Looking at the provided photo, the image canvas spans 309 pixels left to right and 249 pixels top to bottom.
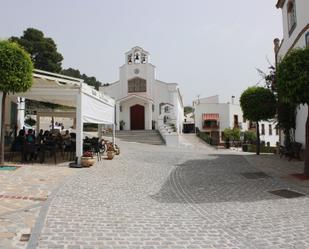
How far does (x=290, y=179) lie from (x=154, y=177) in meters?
4.37

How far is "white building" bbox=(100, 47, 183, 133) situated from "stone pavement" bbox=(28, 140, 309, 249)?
25.1 metres

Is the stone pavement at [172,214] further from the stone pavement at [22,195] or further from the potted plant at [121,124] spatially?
the potted plant at [121,124]

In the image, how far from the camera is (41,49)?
5069 cm

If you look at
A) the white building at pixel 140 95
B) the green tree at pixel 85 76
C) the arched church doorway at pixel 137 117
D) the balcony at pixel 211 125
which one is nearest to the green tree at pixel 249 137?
the balcony at pixel 211 125

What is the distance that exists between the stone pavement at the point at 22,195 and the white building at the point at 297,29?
36.9 feet

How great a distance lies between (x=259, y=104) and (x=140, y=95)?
19.1m

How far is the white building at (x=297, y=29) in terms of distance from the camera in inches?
617

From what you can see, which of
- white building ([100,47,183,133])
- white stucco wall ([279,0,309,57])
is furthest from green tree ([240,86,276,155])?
white building ([100,47,183,133])

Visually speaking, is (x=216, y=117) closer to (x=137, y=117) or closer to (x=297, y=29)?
(x=137, y=117)

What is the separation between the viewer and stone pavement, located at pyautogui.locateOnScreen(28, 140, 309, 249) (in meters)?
5.28

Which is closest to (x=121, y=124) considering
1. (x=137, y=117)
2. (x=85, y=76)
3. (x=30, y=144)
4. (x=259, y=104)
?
(x=137, y=117)

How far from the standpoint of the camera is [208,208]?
754 centimetres

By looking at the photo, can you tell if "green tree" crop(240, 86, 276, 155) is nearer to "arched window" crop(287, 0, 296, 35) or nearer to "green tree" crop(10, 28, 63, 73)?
"arched window" crop(287, 0, 296, 35)

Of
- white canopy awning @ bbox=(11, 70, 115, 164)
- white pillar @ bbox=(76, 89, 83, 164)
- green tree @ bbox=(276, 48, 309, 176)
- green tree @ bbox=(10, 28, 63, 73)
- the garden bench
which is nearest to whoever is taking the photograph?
green tree @ bbox=(276, 48, 309, 176)
